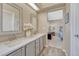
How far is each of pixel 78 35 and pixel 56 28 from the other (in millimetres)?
5972

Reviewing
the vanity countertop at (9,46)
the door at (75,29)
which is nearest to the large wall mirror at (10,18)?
the vanity countertop at (9,46)

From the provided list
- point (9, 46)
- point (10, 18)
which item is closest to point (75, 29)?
point (10, 18)

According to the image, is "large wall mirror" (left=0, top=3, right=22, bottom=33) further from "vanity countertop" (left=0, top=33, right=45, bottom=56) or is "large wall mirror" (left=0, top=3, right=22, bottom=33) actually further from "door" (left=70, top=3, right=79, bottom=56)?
"door" (left=70, top=3, right=79, bottom=56)

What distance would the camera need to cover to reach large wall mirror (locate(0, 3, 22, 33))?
262cm

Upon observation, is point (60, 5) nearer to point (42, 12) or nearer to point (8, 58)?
point (42, 12)

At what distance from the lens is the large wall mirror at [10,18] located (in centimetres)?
Answer: 262

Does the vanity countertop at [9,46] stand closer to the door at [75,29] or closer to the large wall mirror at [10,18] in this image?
the large wall mirror at [10,18]

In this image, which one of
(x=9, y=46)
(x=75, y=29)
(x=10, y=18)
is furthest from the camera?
(x=75, y=29)

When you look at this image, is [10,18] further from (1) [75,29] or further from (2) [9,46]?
(1) [75,29]

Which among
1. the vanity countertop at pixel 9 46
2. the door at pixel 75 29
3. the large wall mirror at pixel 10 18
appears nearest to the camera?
the vanity countertop at pixel 9 46

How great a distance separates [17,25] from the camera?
11.3 feet

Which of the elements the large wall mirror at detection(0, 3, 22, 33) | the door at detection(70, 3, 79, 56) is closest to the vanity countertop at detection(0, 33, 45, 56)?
the large wall mirror at detection(0, 3, 22, 33)

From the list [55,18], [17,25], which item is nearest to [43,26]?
[55,18]

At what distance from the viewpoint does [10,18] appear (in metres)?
3.00
